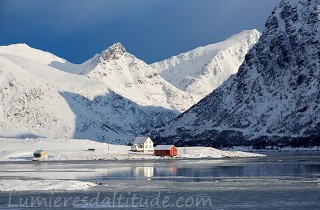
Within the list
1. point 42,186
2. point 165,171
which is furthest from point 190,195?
point 165,171

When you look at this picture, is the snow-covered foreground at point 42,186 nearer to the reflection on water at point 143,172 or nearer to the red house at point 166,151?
the reflection on water at point 143,172

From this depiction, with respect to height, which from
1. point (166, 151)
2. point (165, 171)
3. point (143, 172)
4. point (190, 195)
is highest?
point (166, 151)

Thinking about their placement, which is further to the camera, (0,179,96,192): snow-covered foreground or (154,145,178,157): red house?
(154,145,178,157): red house

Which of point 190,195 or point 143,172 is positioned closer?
point 190,195

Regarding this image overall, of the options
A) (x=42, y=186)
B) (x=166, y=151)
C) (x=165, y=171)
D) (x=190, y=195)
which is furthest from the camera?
(x=166, y=151)

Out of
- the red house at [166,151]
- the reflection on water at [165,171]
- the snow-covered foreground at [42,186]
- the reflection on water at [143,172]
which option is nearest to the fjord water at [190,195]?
the snow-covered foreground at [42,186]

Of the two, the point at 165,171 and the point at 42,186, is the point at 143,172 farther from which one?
the point at 42,186

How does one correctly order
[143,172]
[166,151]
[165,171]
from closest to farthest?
[143,172]
[165,171]
[166,151]

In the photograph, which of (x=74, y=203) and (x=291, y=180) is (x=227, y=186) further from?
(x=74, y=203)

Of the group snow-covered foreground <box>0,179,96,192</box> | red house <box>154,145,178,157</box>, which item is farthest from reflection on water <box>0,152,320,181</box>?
red house <box>154,145,178,157</box>

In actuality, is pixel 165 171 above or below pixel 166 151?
below

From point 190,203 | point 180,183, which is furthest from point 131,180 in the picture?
point 190,203

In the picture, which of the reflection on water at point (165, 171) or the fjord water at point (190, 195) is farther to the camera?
the reflection on water at point (165, 171)

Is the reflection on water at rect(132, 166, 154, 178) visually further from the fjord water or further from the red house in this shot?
the red house
